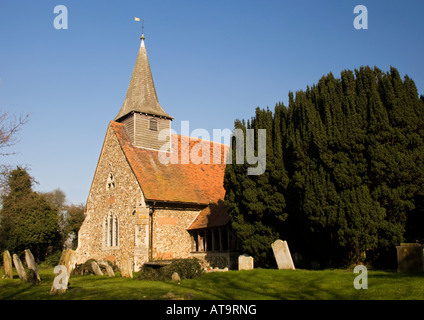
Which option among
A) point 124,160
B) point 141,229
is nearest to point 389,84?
point 141,229

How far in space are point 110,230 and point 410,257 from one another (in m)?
17.2

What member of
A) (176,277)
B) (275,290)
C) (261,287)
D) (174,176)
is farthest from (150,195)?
(275,290)

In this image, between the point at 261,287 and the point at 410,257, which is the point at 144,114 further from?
the point at 410,257

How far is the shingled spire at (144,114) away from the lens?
80.8ft

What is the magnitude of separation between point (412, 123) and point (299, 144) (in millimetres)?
4095

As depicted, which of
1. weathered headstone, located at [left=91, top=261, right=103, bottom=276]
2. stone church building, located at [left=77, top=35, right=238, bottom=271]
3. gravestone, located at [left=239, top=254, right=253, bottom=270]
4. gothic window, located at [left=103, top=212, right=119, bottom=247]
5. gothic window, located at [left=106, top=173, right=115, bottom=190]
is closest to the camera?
gravestone, located at [left=239, top=254, right=253, bottom=270]

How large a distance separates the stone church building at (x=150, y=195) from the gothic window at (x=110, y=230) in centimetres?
3

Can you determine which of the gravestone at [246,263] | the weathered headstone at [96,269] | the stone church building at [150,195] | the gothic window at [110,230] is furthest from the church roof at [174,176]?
the gravestone at [246,263]

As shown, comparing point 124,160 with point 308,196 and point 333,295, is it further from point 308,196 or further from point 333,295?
point 333,295

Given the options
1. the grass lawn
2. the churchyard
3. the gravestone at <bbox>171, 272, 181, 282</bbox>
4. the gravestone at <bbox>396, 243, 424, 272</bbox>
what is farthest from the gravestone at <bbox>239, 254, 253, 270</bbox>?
the gravestone at <bbox>396, 243, 424, 272</bbox>

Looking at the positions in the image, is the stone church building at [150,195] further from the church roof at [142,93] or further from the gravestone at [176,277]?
the gravestone at [176,277]

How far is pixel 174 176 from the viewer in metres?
23.4

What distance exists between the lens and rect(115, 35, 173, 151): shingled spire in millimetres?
24641

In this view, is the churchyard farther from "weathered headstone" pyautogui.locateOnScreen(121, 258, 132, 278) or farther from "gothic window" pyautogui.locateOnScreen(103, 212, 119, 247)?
"gothic window" pyautogui.locateOnScreen(103, 212, 119, 247)
